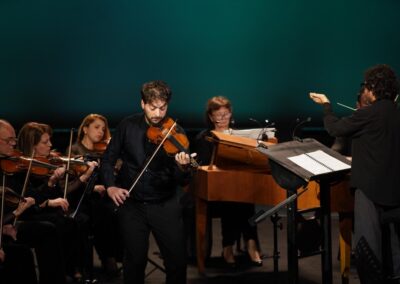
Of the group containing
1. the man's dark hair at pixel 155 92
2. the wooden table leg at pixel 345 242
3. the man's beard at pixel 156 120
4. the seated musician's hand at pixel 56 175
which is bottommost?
the wooden table leg at pixel 345 242

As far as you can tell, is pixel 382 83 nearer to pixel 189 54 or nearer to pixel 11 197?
pixel 11 197

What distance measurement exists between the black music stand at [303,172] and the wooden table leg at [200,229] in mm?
1255

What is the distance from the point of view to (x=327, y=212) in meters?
3.43

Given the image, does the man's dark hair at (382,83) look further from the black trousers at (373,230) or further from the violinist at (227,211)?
the violinist at (227,211)

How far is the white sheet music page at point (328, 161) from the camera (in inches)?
124

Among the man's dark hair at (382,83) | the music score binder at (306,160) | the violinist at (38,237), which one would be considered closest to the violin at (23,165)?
the violinist at (38,237)

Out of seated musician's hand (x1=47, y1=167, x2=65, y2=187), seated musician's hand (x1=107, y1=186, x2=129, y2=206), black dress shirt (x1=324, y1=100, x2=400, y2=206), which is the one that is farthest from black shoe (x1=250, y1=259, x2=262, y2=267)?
seated musician's hand (x1=107, y1=186, x2=129, y2=206)

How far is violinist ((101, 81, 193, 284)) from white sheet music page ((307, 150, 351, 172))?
2.09 ft

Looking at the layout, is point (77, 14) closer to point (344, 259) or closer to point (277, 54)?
point (277, 54)

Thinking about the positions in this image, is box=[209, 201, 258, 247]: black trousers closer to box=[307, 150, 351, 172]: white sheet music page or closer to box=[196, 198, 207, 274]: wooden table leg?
box=[196, 198, 207, 274]: wooden table leg

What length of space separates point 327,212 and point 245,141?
79 centimetres

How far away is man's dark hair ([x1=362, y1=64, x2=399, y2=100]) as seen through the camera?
11.6ft

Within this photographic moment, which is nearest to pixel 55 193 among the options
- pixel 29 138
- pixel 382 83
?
pixel 29 138

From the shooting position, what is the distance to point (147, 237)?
331 centimetres
